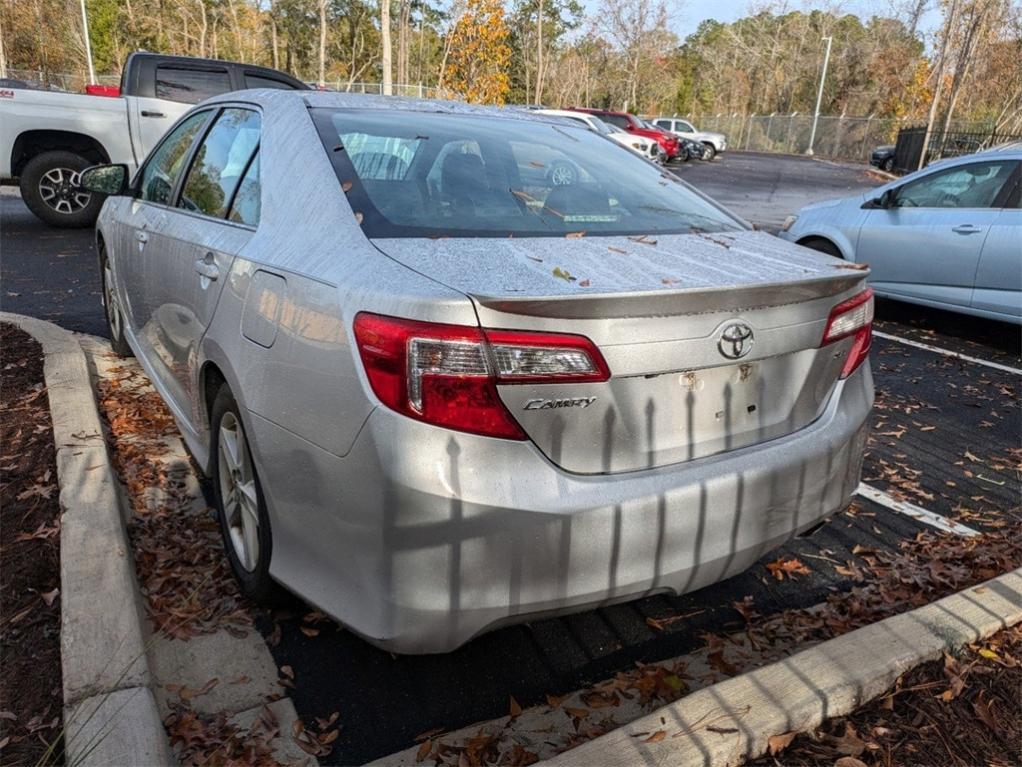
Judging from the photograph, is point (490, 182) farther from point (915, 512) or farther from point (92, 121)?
point (92, 121)

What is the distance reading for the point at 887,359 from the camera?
6.04m

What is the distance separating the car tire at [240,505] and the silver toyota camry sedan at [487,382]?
12 millimetres

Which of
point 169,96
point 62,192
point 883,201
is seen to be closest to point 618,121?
point 169,96

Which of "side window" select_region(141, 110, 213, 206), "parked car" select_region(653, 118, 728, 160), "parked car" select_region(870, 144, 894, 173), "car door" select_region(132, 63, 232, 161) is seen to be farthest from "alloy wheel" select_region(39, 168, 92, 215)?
"parked car" select_region(870, 144, 894, 173)

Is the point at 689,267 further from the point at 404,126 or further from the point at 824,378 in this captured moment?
the point at 404,126

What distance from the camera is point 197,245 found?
291 cm

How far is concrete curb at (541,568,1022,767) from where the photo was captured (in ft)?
6.13

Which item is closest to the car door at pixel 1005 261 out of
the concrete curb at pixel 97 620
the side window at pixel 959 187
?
the side window at pixel 959 187

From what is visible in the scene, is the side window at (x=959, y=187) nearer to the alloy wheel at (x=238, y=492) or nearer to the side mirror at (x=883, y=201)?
the side mirror at (x=883, y=201)

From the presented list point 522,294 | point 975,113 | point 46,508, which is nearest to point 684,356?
point 522,294

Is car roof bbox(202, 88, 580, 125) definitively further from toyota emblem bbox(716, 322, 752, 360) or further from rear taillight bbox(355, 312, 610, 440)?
toyota emblem bbox(716, 322, 752, 360)

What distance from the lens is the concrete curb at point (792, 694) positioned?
73.5 inches

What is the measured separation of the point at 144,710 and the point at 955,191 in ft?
23.6

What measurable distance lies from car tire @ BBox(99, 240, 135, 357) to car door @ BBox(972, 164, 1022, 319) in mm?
6435
